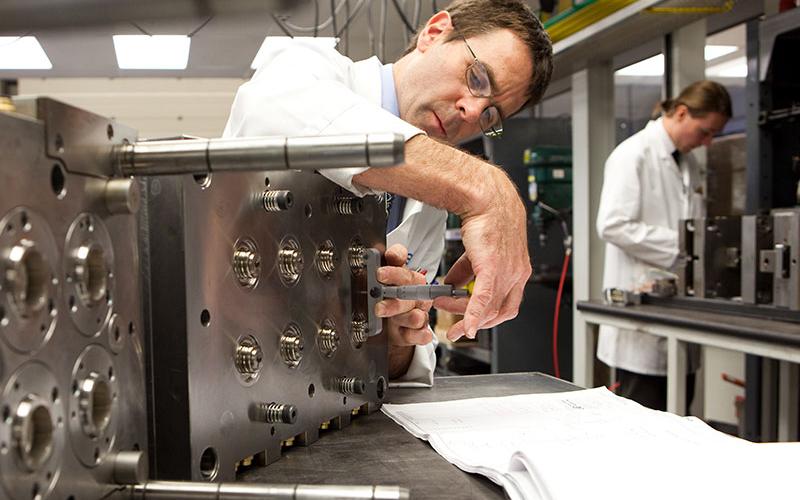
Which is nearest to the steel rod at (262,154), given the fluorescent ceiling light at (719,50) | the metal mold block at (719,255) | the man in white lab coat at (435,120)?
the man in white lab coat at (435,120)

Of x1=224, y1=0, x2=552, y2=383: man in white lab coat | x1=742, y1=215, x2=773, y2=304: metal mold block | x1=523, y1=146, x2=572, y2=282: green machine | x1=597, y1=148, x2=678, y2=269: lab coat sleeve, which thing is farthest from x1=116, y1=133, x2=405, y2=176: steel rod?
x1=523, y1=146, x2=572, y2=282: green machine

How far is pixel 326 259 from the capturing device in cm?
94

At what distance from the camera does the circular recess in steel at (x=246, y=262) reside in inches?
29.4

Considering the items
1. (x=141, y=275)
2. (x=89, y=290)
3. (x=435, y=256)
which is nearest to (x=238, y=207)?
(x=141, y=275)

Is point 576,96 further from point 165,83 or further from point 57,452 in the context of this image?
point 57,452

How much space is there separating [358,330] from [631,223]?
2.38 m

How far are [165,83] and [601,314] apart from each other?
3079mm

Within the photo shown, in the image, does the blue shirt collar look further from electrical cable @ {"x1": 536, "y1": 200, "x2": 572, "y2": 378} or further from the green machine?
the green machine

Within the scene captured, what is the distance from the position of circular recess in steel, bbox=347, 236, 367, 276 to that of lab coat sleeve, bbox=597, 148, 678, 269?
2.33 metres

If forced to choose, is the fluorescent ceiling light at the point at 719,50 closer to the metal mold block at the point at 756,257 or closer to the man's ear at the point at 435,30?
the metal mold block at the point at 756,257

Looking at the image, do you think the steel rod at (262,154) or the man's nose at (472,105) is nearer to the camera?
the steel rod at (262,154)

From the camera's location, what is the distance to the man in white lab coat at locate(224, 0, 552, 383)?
895 millimetres

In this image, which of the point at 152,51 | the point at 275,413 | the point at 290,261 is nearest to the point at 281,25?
the point at 152,51

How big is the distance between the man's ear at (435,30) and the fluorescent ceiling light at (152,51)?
8.34ft
